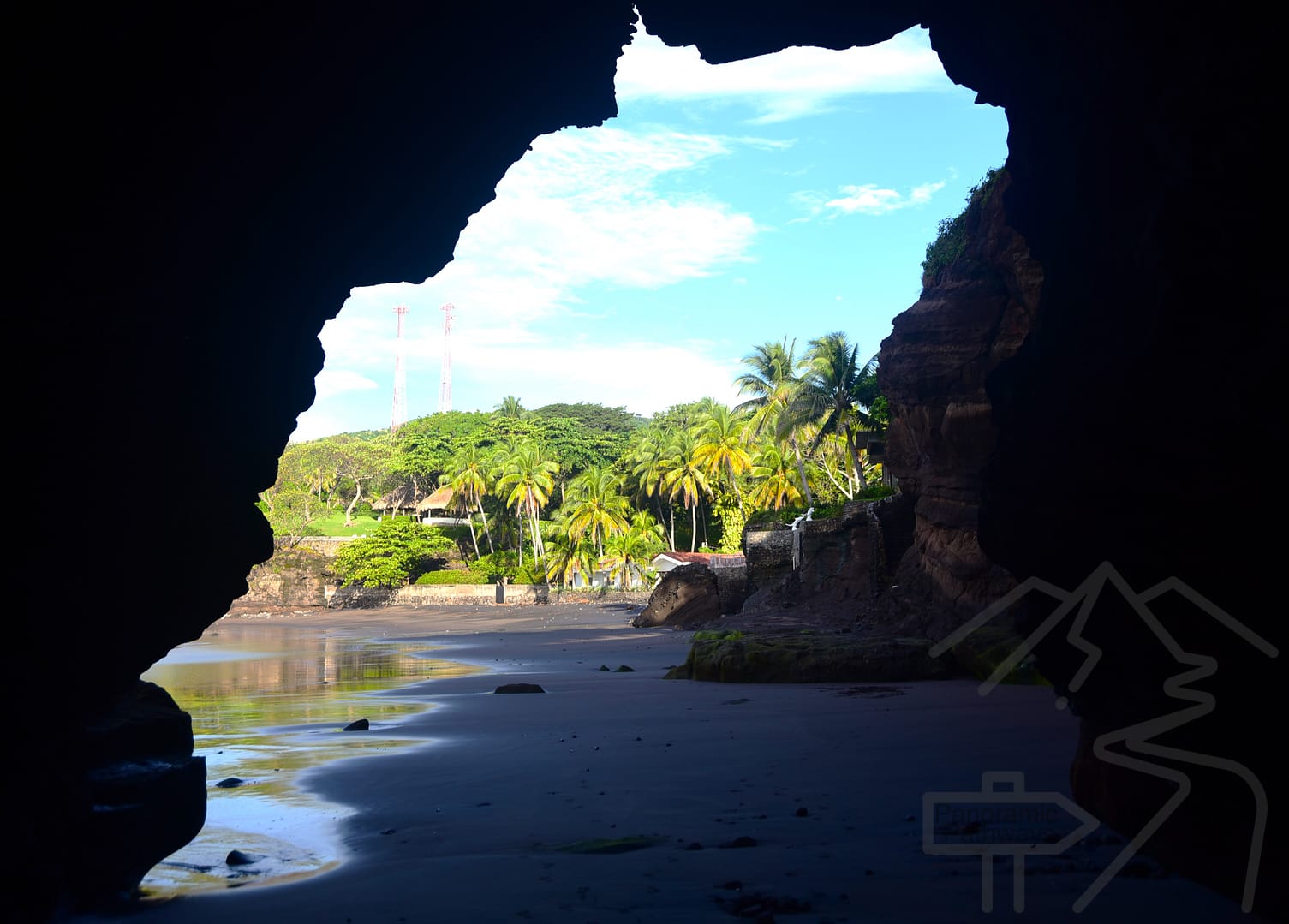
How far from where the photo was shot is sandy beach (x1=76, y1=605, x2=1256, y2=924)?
421 cm

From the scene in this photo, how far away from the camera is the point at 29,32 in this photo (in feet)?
11.0

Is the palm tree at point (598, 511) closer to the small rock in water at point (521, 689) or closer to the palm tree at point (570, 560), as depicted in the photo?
the palm tree at point (570, 560)

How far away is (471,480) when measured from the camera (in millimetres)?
60844

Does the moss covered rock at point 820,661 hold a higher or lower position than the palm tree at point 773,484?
lower

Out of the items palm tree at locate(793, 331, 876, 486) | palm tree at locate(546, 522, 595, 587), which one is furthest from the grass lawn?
palm tree at locate(793, 331, 876, 486)

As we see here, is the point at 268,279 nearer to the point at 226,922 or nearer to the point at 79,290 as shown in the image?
the point at 79,290

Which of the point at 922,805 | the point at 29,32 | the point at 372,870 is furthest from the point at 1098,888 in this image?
the point at 29,32

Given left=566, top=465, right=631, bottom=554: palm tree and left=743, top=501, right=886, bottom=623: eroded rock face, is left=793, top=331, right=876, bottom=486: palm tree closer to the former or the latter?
left=743, top=501, right=886, bottom=623: eroded rock face

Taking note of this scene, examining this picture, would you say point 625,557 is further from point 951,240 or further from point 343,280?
point 343,280

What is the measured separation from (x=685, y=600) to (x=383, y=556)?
27.3m

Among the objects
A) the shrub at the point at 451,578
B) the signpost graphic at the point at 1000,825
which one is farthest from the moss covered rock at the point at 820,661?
the shrub at the point at 451,578

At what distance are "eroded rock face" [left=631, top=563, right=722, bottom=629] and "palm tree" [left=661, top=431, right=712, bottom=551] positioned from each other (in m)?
23.1

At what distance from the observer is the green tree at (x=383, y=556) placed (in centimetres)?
5269

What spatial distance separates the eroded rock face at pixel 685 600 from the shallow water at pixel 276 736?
307 inches
